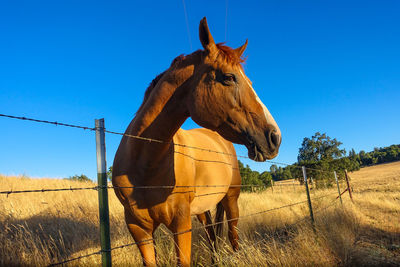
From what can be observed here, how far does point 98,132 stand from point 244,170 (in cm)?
2624

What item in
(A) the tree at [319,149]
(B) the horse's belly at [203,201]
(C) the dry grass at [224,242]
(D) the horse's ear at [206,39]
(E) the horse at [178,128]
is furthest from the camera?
(A) the tree at [319,149]

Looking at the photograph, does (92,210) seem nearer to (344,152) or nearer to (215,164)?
(215,164)

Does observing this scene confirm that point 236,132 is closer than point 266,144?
No

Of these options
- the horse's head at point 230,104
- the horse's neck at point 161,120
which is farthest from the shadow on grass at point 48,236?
the horse's head at point 230,104

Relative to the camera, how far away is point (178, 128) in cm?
243

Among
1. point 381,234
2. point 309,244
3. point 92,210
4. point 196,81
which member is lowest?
point 381,234

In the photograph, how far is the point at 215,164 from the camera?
3.80m

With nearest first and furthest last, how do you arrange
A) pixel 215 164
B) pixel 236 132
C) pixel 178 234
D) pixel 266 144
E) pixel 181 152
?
pixel 266 144
pixel 236 132
pixel 178 234
pixel 181 152
pixel 215 164

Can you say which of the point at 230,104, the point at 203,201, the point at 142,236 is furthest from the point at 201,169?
the point at 230,104

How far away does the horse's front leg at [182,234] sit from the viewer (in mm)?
2371

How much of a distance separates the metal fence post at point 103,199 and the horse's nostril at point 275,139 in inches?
51.3

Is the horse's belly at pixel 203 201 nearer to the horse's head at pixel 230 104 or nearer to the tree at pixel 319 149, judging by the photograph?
the horse's head at pixel 230 104

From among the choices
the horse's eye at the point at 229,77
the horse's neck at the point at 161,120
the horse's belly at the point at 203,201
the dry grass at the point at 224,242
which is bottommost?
the dry grass at the point at 224,242

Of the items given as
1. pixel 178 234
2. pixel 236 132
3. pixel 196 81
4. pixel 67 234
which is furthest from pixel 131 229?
pixel 67 234
